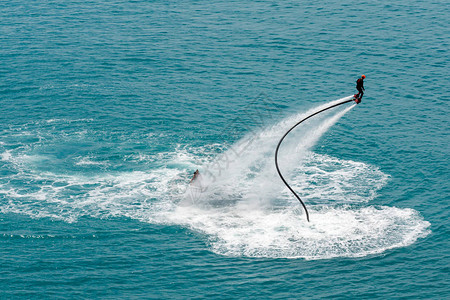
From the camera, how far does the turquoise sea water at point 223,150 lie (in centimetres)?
9031

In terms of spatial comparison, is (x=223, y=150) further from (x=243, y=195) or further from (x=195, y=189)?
(x=243, y=195)

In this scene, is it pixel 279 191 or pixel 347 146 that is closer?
pixel 279 191

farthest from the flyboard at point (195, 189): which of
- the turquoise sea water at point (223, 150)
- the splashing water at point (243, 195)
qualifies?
the turquoise sea water at point (223, 150)

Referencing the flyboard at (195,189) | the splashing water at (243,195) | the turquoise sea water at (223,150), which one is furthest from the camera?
the flyboard at (195,189)

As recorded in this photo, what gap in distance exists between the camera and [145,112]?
138625mm

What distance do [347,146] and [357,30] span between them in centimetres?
6097

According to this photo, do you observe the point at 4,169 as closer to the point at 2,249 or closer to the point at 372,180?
the point at 2,249

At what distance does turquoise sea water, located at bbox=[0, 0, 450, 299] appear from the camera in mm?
90312

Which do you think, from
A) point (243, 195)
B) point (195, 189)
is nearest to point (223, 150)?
point (195, 189)

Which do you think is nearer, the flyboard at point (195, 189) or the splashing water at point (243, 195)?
the splashing water at point (243, 195)

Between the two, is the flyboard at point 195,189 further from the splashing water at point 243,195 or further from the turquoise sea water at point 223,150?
the turquoise sea water at point 223,150

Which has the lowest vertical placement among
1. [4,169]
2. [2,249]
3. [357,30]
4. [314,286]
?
[314,286]

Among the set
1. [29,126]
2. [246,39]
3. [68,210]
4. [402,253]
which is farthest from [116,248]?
[246,39]

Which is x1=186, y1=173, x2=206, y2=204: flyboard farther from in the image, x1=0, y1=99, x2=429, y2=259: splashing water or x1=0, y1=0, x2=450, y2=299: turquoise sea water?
x1=0, y1=0, x2=450, y2=299: turquoise sea water
